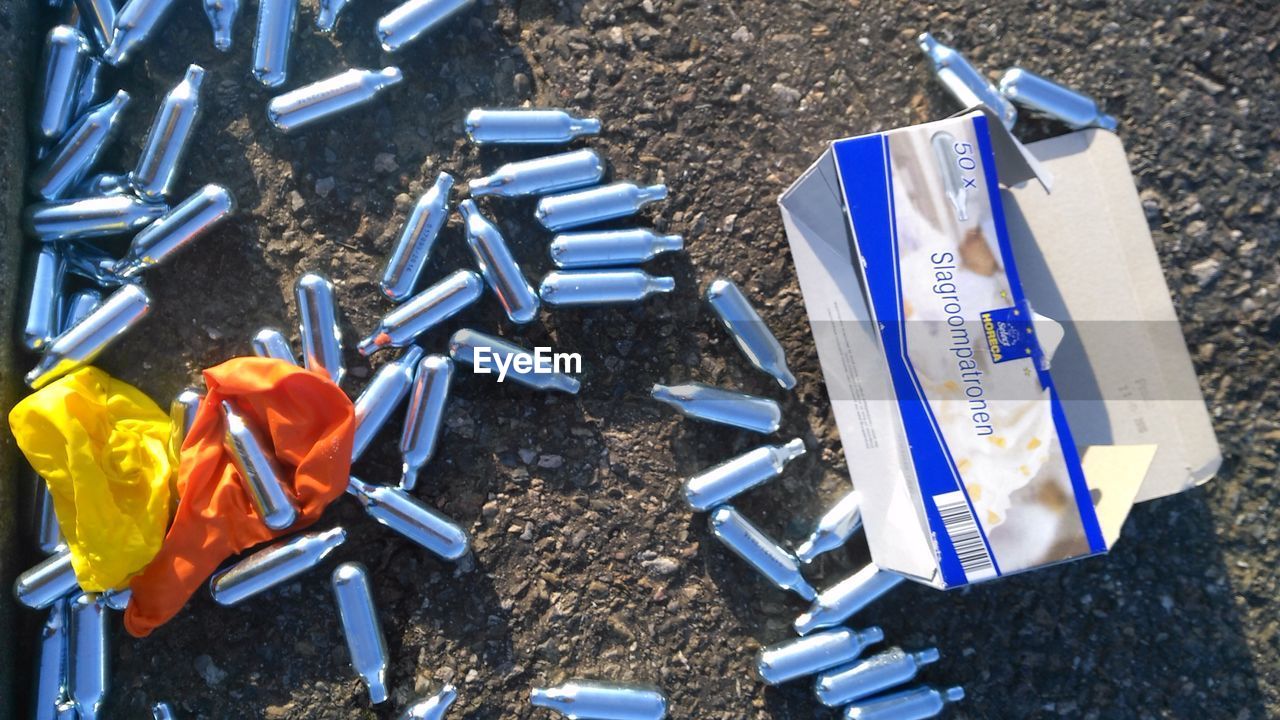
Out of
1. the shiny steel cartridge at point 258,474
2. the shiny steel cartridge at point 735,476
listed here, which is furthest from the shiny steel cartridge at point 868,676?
the shiny steel cartridge at point 258,474

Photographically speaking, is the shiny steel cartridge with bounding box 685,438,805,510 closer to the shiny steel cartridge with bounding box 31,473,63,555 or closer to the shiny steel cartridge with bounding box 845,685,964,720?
the shiny steel cartridge with bounding box 845,685,964,720

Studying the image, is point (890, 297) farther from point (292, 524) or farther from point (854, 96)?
point (292, 524)

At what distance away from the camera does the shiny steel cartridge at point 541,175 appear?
2.77 meters

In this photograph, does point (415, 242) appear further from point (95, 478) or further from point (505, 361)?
point (95, 478)

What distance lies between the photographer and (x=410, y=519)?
2.69 metres

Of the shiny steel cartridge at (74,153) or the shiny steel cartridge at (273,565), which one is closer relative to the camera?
the shiny steel cartridge at (273,565)

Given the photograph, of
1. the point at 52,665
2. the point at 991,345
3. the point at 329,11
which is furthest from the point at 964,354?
the point at 52,665

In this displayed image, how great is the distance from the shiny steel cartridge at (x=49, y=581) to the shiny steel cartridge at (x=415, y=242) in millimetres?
1238

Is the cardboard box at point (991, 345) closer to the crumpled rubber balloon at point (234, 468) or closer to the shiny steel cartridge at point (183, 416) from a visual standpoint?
the crumpled rubber balloon at point (234, 468)

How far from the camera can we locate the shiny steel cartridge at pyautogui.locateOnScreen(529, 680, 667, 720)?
8.74 ft

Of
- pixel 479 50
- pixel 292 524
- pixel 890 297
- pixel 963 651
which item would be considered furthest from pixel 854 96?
pixel 292 524

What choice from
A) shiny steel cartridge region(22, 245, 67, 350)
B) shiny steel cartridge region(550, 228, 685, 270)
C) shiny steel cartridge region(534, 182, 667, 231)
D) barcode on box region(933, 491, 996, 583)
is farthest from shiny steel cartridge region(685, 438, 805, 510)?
shiny steel cartridge region(22, 245, 67, 350)

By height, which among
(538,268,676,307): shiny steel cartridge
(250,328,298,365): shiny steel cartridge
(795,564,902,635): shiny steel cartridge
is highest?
(538,268,676,307): shiny steel cartridge

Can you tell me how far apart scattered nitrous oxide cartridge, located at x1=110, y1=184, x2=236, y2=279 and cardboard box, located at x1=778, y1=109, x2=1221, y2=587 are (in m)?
1.77
